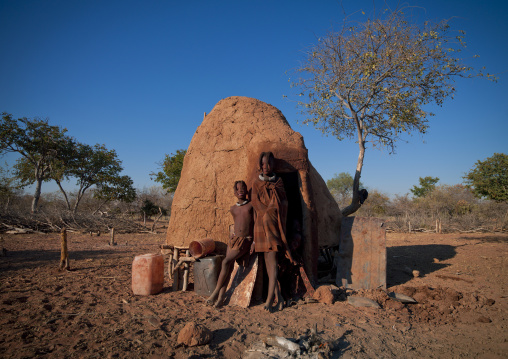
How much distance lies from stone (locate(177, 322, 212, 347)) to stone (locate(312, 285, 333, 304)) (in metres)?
2.06

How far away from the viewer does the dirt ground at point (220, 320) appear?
3107 millimetres

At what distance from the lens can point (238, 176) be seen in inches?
219

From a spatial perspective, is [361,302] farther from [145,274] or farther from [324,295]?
[145,274]

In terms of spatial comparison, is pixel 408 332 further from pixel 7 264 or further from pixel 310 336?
pixel 7 264

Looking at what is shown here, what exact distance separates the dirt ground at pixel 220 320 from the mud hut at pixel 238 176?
3.89 feet

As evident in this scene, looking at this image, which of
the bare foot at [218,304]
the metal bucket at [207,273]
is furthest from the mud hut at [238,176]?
the bare foot at [218,304]

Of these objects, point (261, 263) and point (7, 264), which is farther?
point (7, 264)

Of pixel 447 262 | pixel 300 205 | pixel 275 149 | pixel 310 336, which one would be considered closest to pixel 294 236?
pixel 300 205

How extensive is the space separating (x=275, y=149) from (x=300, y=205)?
1.20m

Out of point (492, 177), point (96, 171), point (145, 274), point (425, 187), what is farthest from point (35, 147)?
point (425, 187)

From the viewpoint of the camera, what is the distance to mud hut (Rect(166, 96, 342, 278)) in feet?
17.4

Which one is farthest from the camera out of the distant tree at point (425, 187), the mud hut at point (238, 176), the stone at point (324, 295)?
the distant tree at point (425, 187)

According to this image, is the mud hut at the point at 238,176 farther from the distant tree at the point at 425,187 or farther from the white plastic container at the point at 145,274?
the distant tree at the point at 425,187

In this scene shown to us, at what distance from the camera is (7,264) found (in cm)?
688
